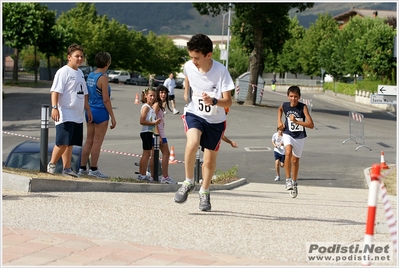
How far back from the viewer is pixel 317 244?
21.6 ft

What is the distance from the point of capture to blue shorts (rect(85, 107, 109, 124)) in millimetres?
11438

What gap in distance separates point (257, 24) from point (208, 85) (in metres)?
37.8

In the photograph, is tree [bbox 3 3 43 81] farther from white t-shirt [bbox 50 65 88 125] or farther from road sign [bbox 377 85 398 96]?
white t-shirt [bbox 50 65 88 125]

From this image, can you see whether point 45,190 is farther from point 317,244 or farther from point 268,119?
point 268,119

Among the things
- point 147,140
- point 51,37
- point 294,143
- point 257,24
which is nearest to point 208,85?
point 294,143

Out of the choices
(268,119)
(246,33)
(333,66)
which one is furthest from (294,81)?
(268,119)

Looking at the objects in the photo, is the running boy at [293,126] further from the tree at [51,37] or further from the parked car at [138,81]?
the parked car at [138,81]

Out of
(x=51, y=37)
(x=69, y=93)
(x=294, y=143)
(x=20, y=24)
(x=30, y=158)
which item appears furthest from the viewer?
(x=51, y=37)

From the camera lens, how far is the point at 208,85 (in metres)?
8.16

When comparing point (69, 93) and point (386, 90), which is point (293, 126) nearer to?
point (69, 93)

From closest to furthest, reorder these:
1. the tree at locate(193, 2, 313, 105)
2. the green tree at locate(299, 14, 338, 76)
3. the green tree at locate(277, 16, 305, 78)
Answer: the tree at locate(193, 2, 313, 105) < the green tree at locate(299, 14, 338, 76) < the green tree at locate(277, 16, 305, 78)

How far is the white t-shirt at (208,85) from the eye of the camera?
813cm

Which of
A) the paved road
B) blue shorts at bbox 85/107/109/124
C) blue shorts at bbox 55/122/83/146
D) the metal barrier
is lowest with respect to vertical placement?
the paved road

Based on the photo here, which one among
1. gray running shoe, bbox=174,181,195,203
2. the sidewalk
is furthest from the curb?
gray running shoe, bbox=174,181,195,203
